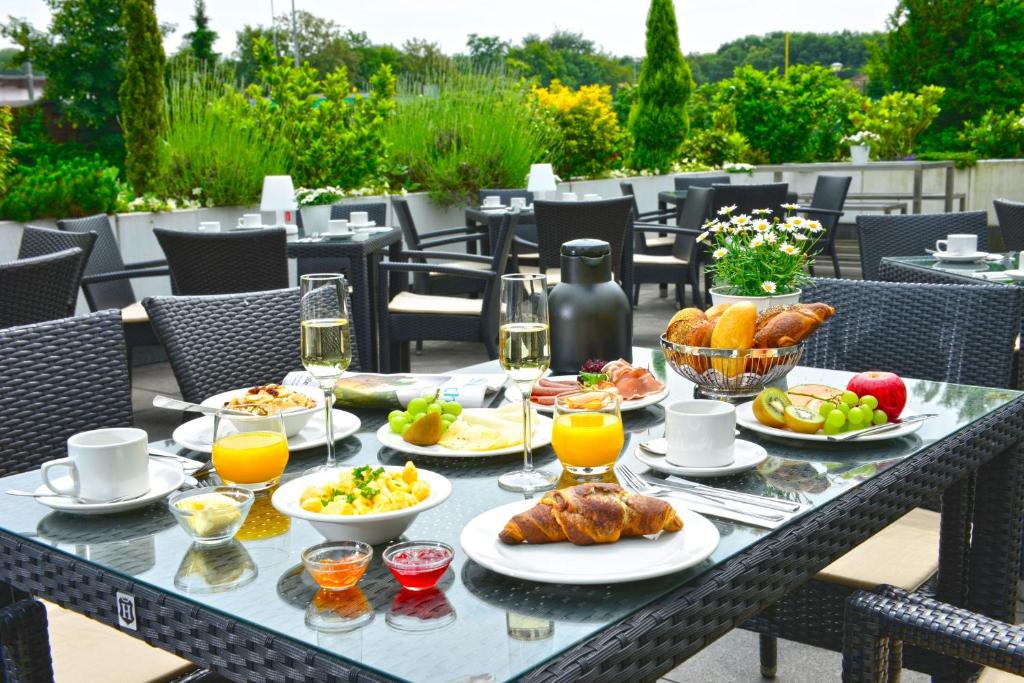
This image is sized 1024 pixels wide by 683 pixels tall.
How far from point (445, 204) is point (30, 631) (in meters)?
7.08

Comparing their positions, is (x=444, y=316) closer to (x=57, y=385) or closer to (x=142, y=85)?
(x=57, y=385)

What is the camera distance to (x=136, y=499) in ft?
4.50

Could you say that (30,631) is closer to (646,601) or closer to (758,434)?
(646,601)

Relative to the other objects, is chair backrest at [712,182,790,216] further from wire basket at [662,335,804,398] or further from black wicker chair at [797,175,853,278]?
wire basket at [662,335,804,398]

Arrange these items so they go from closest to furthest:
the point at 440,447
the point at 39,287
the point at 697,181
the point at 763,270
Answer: the point at 440,447
the point at 763,270
the point at 39,287
the point at 697,181

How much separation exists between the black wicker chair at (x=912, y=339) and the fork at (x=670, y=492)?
0.64 m

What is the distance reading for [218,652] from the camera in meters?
1.06

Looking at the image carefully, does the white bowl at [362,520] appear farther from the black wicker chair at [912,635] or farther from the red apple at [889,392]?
the red apple at [889,392]

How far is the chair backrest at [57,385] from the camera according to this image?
6.18 feet

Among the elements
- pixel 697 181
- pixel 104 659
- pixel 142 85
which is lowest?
pixel 104 659

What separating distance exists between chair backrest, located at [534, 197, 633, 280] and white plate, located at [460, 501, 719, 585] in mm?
4268

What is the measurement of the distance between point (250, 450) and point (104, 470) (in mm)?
183

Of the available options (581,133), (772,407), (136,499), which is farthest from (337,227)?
(581,133)

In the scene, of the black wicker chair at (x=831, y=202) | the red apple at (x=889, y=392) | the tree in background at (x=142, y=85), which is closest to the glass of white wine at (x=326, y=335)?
the red apple at (x=889, y=392)
